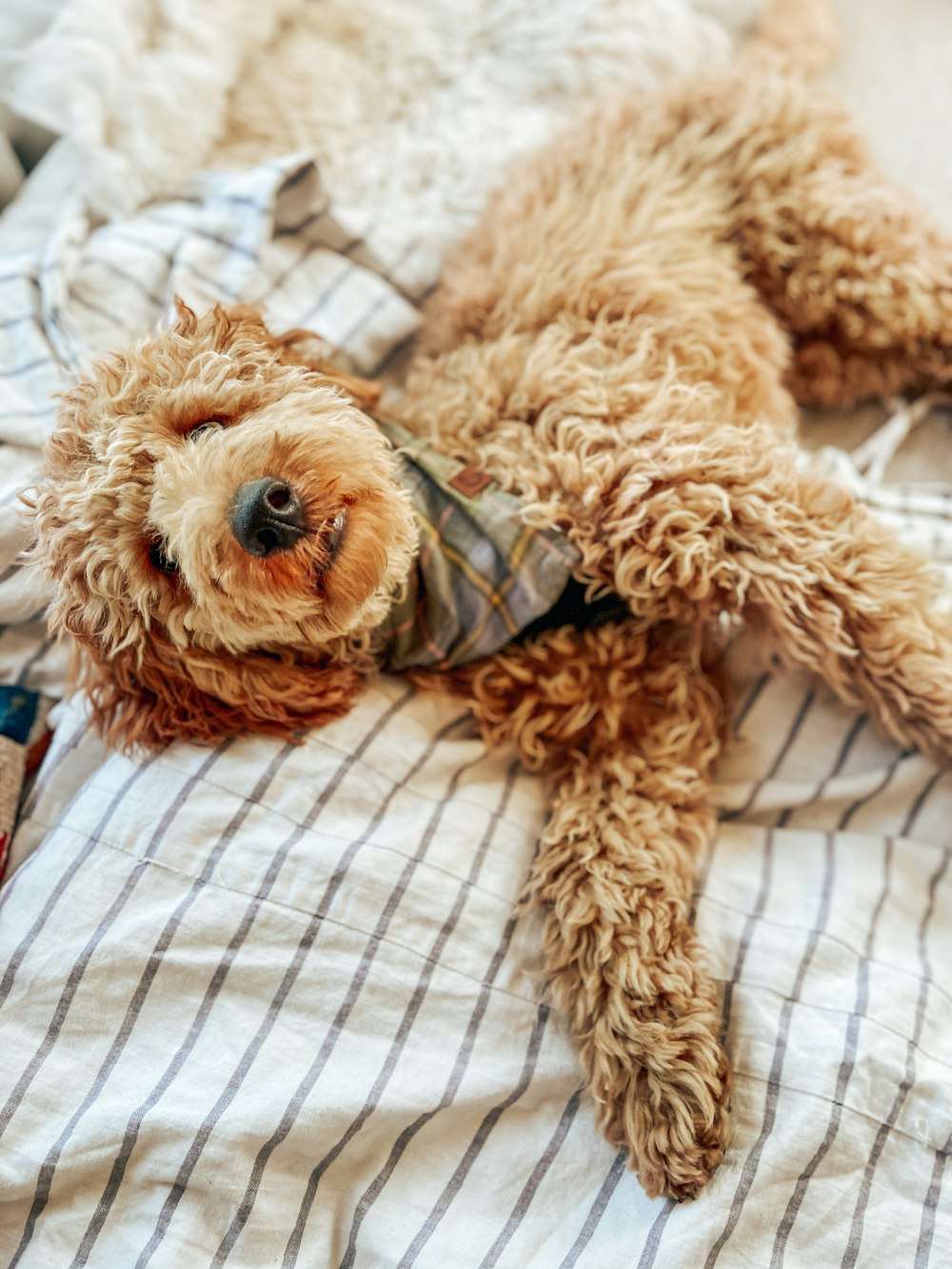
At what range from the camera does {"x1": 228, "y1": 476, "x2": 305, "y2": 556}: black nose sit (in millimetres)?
1186

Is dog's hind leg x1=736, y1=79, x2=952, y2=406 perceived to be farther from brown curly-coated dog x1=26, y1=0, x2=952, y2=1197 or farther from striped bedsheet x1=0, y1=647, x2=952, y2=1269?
striped bedsheet x1=0, y1=647, x2=952, y2=1269

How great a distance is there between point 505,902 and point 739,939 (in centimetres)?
34

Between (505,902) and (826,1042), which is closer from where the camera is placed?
(826,1042)

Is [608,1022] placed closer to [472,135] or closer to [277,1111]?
[277,1111]

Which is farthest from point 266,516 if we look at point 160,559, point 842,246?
point 842,246

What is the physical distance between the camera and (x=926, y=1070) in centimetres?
126

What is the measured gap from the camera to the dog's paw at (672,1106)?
3.94 feet

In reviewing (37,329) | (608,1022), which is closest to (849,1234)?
(608,1022)

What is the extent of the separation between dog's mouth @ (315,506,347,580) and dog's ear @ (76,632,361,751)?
0.21 m

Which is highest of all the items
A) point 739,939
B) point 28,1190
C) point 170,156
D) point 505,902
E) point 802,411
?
point 802,411

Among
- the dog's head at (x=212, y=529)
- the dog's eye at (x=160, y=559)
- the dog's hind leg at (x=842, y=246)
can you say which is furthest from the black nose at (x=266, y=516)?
the dog's hind leg at (x=842, y=246)

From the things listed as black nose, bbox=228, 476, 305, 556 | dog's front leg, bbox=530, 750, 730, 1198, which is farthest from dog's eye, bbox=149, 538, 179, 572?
dog's front leg, bbox=530, 750, 730, 1198

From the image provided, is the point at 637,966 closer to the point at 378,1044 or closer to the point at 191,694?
the point at 378,1044

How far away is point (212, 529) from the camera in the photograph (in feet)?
3.94
